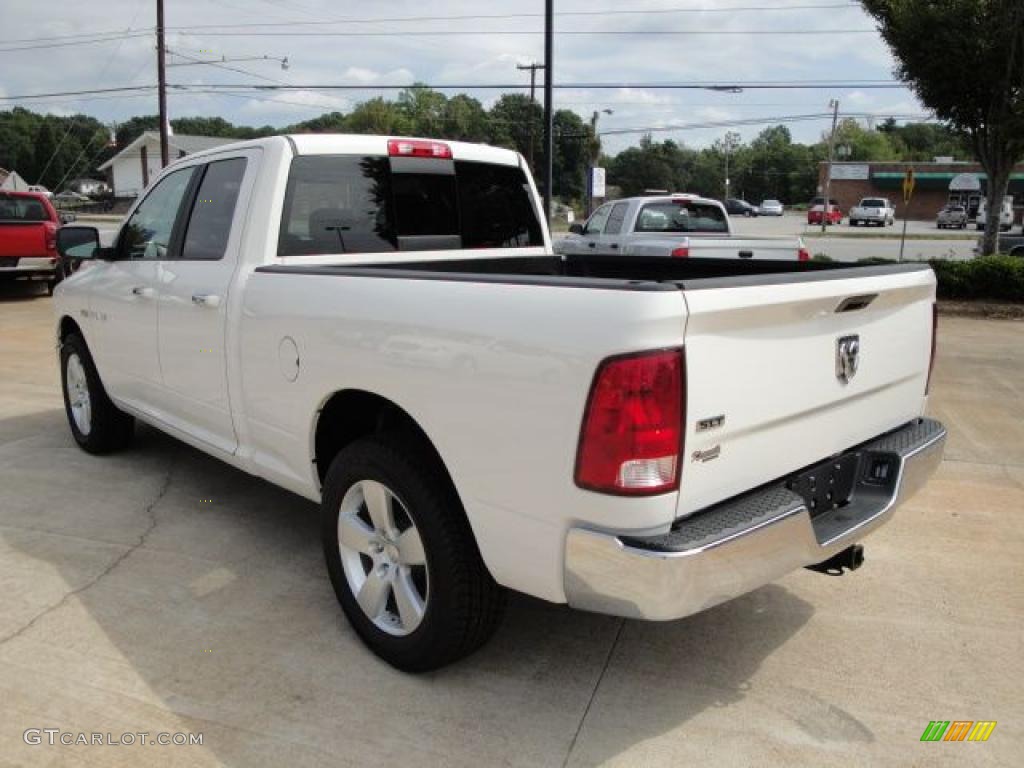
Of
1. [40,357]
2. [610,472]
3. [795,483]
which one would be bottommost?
[40,357]

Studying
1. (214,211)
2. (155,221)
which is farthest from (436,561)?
(155,221)

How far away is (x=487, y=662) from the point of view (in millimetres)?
3213

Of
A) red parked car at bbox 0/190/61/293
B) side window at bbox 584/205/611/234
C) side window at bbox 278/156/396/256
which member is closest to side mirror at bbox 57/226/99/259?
side window at bbox 278/156/396/256

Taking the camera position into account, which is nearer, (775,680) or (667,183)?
(775,680)

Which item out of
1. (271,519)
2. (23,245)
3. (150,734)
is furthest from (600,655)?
(23,245)

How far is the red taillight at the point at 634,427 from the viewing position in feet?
7.43

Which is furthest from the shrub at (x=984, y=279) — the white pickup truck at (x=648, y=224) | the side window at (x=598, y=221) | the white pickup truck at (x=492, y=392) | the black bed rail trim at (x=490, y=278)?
the black bed rail trim at (x=490, y=278)

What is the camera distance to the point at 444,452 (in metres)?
2.73

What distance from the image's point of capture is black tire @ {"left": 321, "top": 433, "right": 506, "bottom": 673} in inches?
110

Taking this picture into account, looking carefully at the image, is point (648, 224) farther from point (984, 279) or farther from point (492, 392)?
point (492, 392)

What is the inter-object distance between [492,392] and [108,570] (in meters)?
2.47

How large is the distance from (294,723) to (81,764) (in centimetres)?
64

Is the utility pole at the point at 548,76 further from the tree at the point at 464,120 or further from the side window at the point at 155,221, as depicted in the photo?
the tree at the point at 464,120

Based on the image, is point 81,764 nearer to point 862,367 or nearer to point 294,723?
point 294,723
